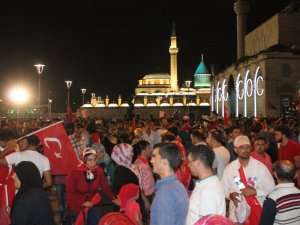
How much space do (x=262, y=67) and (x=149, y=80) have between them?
3386 inches

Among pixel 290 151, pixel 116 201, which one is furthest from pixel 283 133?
pixel 116 201

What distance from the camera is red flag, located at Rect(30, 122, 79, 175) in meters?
7.48

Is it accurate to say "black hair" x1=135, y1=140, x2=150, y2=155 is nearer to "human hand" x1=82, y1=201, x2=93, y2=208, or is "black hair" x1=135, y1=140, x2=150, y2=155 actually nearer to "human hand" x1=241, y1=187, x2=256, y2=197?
"human hand" x1=82, y1=201, x2=93, y2=208

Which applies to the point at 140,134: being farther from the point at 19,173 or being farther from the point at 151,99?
the point at 151,99

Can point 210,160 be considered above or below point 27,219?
above

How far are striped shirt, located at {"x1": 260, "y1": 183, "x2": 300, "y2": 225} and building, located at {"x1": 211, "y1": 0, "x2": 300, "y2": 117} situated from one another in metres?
27.2

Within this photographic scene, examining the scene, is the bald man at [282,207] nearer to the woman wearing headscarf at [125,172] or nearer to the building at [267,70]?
the woman wearing headscarf at [125,172]

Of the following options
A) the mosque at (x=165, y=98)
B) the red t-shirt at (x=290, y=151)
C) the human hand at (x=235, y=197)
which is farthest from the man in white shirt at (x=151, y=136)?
the mosque at (x=165, y=98)

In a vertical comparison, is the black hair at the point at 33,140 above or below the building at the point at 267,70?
below

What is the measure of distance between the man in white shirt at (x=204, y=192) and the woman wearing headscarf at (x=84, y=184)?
8.27ft

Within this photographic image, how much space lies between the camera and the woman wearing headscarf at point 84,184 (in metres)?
6.74

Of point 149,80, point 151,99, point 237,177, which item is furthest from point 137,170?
point 149,80

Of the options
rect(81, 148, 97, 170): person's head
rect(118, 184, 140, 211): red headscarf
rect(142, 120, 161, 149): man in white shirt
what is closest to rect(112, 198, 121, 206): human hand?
rect(118, 184, 140, 211): red headscarf

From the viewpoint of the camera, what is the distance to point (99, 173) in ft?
22.9
